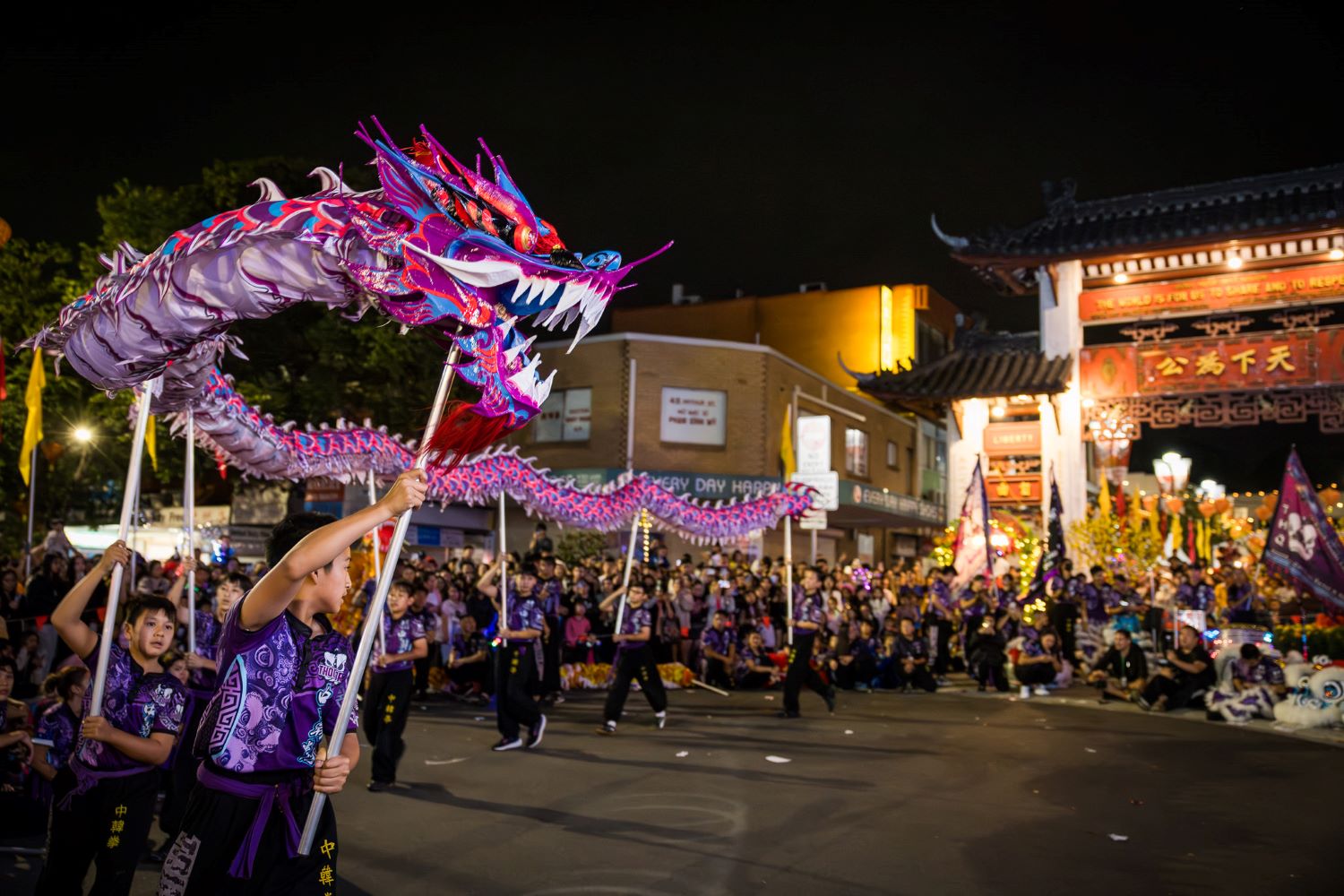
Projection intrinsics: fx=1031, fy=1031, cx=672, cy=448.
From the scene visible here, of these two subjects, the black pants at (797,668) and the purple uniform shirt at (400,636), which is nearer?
the purple uniform shirt at (400,636)

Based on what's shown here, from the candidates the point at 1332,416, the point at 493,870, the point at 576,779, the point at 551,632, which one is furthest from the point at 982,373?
the point at 493,870

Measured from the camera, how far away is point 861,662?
18.1m

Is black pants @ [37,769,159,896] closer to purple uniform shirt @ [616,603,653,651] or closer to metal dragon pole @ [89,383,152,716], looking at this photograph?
metal dragon pole @ [89,383,152,716]

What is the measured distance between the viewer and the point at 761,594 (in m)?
19.0

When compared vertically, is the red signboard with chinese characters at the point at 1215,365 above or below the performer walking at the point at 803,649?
above

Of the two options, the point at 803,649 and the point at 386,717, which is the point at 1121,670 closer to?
the point at 803,649

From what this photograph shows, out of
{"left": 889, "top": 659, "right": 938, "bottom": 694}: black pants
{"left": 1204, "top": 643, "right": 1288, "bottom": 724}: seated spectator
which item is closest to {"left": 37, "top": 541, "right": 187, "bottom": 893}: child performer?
{"left": 1204, "top": 643, "right": 1288, "bottom": 724}: seated spectator

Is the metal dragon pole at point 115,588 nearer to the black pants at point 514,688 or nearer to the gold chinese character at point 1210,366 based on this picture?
the black pants at point 514,688

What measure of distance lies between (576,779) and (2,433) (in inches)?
673

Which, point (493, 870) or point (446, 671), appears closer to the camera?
point (493, 870)

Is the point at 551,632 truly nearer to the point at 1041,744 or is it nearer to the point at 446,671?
the point at 446,671

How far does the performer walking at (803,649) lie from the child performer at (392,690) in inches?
235

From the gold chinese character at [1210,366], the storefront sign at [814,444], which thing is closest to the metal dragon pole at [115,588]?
the gold chinese character at [1210,366]

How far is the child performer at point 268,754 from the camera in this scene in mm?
3178
